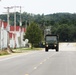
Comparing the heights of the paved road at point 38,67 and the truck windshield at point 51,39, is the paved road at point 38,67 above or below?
below

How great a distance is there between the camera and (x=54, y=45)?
7275 cm

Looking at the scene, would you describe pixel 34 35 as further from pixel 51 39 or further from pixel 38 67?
pixel 38 67

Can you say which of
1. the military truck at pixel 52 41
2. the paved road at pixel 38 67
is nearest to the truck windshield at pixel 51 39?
the military truck at pixel 52 41

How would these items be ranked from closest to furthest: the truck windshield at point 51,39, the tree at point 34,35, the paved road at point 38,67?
1. the paved road at point 38,67
2. the truck windshield at point 51,39
3. the tree at point 34,35

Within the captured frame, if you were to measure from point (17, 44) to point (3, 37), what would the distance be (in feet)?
82.5

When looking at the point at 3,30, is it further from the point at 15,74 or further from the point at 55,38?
the point at 15,74

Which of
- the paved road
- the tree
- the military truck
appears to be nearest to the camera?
the paved road

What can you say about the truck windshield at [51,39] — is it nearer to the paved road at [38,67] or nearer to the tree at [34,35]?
the paved road at [38,67]

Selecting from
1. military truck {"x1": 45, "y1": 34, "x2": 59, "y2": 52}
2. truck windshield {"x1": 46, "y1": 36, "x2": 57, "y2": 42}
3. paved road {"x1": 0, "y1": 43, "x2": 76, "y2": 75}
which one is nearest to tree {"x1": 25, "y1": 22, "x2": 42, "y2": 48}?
military truck {"x1": 45, "y1": 34, "x2": 59, "y2": 52}

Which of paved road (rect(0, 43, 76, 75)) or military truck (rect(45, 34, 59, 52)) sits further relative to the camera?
military truck (rect(45, 34, 59, 52))

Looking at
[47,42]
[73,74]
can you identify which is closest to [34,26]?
[47,42]

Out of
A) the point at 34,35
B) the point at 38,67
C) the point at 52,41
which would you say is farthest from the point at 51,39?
the point at 38,67

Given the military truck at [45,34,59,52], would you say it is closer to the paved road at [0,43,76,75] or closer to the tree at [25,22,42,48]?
the paved road at [0,43,76,75]

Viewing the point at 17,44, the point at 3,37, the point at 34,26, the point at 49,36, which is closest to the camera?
the point at 49,36
